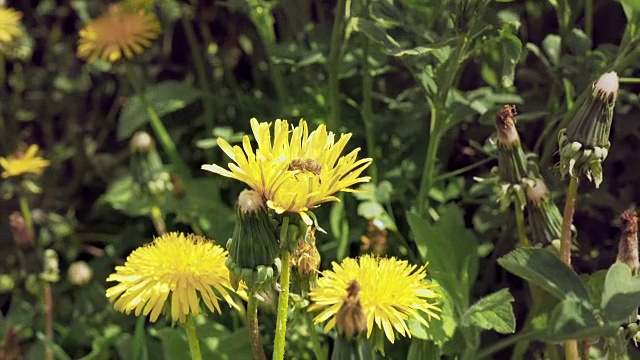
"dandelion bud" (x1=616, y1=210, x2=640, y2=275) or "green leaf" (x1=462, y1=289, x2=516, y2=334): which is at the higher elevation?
"dandelion bud" (x1=616, y1=210, x2=640, y2=275)

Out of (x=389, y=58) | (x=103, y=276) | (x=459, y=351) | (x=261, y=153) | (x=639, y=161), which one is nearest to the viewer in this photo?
(x=261, y=153)

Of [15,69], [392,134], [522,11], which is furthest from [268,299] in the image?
[15,69]

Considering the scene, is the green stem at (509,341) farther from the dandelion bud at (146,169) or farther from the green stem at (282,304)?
the dandelion bud at (146,169)

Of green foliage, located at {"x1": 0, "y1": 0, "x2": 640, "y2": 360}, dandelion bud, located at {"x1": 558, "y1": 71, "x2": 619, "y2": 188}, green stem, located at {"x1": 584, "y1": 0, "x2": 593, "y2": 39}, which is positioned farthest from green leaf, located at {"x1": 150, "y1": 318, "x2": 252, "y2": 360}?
green stem, located at {"x1": 584, "y1": 0, "x2": 593, "y2": 39}

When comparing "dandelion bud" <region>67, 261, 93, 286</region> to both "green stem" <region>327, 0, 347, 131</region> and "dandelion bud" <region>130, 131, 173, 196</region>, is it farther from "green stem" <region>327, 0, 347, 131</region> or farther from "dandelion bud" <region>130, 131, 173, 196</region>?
"green stem" <region>327, 0, 347, 131</region>

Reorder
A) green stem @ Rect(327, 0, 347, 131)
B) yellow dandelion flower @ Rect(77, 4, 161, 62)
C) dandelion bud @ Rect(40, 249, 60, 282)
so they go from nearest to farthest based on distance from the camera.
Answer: green stem @ Rect(327, 0, 347, 131)
dandelion bud @ Rect(40, 249, 60, 282)
yellow dandelion flower @ Rect(77, 4, 161, 62)

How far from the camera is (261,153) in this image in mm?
824

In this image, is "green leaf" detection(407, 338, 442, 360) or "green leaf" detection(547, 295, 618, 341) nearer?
"green leaf" detection(547, 295, 618, 341)

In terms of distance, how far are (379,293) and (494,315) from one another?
203mm

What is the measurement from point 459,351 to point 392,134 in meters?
0.52

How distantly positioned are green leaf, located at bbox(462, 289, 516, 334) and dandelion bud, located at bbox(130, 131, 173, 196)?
66 centimetres

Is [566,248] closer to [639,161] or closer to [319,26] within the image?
[639,161]

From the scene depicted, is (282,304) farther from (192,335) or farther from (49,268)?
(49,268)

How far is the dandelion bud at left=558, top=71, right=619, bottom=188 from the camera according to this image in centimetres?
89
